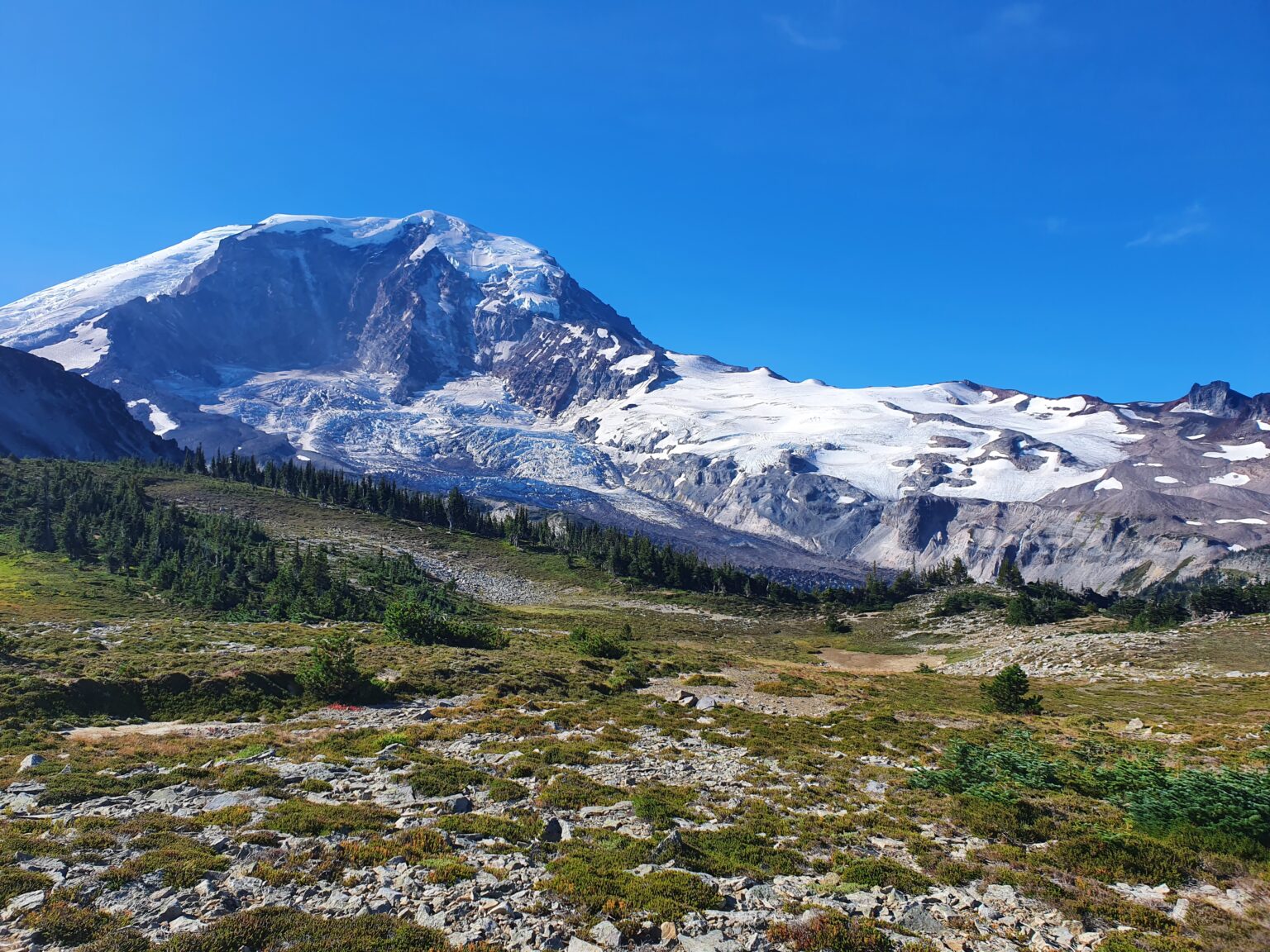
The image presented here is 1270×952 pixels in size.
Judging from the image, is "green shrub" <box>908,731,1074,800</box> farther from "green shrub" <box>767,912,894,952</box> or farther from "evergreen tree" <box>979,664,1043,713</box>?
"evergreen tree" <box>979,664,1043,713</box>

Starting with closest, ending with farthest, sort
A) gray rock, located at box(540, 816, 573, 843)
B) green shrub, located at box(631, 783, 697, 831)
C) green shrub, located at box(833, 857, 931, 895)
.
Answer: green shrub, located at box(833, 857, 931, 895), gray rock, located at box(540, 816, 573, 843), green shrub, located at box(631, 783, 697, 831)

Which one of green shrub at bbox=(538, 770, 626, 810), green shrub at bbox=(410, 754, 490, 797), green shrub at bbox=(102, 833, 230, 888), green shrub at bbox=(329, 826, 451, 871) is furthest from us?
green shrub at bbox=(410, 754, 490, 797)

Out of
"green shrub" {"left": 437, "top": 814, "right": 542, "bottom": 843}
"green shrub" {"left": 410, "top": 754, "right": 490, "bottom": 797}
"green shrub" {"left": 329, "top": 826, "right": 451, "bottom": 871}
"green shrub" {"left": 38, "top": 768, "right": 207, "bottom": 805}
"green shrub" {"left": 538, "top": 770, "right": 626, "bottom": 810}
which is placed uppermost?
"green shrub" {"left": 329, "top": 826, "right": 451, "bottom": 871}

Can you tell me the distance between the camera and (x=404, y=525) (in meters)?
140

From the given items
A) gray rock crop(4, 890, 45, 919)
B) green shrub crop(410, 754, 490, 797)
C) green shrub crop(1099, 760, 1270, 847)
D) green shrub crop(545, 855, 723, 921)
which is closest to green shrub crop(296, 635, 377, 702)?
green shrub crop(410, 754, 490, 797)

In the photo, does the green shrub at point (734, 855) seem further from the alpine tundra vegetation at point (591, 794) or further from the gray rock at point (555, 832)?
the gray rock at point (555, 832)

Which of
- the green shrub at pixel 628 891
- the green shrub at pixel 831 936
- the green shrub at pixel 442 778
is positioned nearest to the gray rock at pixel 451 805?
the green shrub at pixel 442 778

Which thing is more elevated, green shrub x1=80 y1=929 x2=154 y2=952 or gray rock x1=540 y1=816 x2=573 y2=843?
green shrub x1=80 y1=929 x2=154 y2=952

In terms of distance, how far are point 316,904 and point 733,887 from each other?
6.77 metres

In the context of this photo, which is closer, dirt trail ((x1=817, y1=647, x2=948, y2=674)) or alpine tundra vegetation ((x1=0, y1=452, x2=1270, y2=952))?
alpine tundra vegetation ((x1=0, y1=452, x2=1270, y2=952))

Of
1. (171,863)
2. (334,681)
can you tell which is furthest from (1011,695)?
(171,863)

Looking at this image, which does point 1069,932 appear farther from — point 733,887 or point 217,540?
point 217,540

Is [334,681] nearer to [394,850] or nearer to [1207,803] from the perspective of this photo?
[394,850]

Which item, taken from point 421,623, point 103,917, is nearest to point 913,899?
point 103,917
